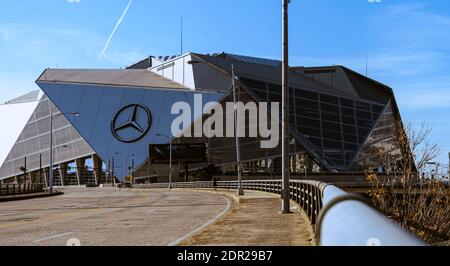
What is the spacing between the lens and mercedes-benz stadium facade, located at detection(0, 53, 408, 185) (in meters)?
108

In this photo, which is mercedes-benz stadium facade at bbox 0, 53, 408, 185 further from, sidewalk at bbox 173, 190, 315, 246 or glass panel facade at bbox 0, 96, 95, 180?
sidewalk at bbox 173, 190, 315, 246

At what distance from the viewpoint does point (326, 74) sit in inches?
5645

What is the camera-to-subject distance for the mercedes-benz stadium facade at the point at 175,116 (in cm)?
10769

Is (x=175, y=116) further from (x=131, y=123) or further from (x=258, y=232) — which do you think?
(x=258, y=232)

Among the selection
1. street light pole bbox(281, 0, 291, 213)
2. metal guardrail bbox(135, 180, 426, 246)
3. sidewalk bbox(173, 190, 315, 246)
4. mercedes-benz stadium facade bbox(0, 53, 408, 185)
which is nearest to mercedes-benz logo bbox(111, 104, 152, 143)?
mercedes-benz stadium facade bbox(0, 53, 408, 185)

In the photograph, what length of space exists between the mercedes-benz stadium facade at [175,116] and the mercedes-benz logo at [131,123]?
0.75ft

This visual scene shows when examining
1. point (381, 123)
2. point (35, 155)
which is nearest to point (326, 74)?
point (381, 123)

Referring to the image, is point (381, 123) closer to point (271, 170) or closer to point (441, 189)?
point (271, 170)

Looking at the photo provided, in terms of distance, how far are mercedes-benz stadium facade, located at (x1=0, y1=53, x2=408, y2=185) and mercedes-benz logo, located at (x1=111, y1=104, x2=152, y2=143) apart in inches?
8.9

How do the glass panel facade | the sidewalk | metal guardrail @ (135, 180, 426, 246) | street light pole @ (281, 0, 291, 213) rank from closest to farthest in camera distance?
1. metal guardrail @ (135, 180, 426, 246)
2. the sidewalk
3. street light pole @ (281, 0, 291, 213)
4. the glass panel facade

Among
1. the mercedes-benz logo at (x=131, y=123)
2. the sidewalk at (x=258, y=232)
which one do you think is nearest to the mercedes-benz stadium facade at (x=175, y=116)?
the mercedes-benz logo at (x=131, y=123)

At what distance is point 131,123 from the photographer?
419ft

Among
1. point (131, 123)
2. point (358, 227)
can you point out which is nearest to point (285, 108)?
point (358, 227)

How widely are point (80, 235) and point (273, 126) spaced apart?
3712 inches
